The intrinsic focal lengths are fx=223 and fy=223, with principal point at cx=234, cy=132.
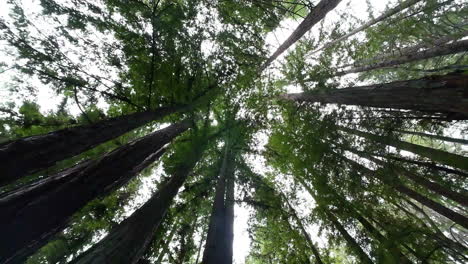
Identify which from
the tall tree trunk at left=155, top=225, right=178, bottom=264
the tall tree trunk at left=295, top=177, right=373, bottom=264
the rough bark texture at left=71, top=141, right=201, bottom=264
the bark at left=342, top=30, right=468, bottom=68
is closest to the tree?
the bark at left=342, top=30, right=468, bottom=68

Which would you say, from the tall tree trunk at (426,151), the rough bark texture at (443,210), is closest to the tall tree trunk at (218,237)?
the tall tree trunk at (426,151)

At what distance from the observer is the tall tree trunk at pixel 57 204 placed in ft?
9.50

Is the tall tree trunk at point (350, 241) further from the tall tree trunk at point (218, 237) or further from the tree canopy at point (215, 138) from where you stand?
the tall tree trunk at point (218, 237)

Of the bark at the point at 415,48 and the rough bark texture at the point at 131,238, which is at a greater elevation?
the bark at the point at 415,48

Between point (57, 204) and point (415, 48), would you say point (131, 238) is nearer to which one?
point (57, 204)

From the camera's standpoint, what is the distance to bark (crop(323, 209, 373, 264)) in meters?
5.17

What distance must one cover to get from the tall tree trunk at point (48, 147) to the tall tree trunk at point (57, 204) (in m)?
0.43

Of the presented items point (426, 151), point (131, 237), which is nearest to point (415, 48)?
point (426, 151)

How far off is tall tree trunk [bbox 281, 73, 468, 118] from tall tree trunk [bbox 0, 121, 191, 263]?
18.1 ft

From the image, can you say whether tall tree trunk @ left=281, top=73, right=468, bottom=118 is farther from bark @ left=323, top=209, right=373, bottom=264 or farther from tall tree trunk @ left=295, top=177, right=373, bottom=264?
bark @ left=323, top=209, right=373, bottom=264

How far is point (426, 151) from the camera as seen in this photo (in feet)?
15.9

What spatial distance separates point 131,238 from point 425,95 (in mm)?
5601

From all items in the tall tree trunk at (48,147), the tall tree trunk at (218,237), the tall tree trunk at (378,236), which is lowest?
the tall tree trunk at (378,236)

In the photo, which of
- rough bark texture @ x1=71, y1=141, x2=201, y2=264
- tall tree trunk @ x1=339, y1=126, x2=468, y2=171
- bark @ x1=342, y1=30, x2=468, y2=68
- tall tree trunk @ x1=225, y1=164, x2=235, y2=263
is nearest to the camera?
rough bark texture @ x1=71, y1=141, x2=201, y2=264
